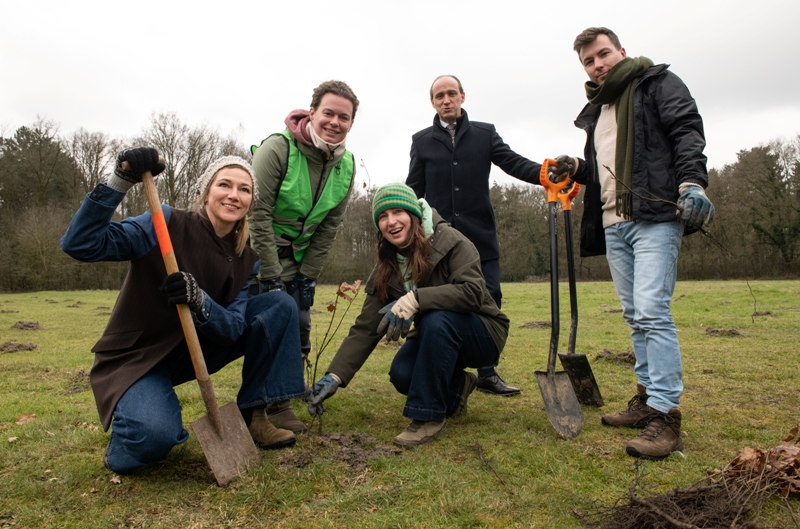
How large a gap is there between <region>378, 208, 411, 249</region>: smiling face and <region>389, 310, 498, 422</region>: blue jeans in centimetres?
52

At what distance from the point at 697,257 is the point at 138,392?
3079 cm

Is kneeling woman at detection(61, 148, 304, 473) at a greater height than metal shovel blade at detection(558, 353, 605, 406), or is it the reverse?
kneeling woman at detection(61, 148, 304, 473)

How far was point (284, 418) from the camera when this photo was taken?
3.43 m

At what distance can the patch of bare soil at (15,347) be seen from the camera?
749cm

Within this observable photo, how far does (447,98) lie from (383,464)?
10.2 ft

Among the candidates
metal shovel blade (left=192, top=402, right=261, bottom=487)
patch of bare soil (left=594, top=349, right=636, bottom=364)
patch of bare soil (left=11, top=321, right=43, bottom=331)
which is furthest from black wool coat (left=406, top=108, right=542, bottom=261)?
patch of bare soil (left=11, top=321, right=43, bottom=331)

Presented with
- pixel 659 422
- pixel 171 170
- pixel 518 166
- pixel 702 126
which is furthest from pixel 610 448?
pixel 171 170

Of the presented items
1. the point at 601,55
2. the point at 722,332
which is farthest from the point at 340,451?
the point at 722,332

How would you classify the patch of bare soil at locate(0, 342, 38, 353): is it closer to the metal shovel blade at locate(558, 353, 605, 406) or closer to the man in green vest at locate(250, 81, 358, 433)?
the man in green vest at locate(250, 81, 358, 433)

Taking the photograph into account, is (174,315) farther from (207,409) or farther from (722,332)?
(722,332)

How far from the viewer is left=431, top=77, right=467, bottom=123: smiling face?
4641mm

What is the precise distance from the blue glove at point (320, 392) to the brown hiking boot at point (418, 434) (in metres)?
0.48

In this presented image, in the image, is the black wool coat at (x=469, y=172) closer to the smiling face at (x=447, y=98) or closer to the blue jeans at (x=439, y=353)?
the smiling face at (x=447, y=98)

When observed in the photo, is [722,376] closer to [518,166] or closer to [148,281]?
[518,166]
